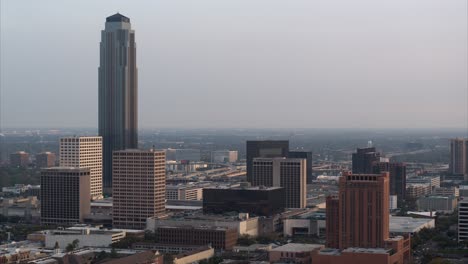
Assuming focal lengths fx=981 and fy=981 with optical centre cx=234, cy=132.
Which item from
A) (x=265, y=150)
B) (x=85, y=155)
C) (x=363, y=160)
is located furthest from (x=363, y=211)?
(x=363, y=160)

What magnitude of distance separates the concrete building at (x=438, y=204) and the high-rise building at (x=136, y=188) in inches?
778

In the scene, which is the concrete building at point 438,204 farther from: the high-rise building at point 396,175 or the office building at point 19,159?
the office building at point 19,159

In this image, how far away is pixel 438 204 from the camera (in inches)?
2515

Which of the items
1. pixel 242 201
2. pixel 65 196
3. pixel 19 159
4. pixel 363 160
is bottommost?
pixel 242 201

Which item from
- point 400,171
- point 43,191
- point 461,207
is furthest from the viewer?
point 400,171

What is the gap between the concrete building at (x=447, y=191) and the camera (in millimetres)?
69688

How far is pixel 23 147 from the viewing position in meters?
127

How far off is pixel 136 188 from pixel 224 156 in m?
61.9

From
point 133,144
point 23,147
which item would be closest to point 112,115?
point 133,144

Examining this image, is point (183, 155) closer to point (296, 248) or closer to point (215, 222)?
point (215, 222)

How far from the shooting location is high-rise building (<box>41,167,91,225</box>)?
177 feet

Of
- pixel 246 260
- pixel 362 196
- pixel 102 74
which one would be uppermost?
pixel 102 74

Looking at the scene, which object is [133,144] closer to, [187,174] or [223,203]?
[187,174]

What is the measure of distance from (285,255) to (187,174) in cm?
4974
